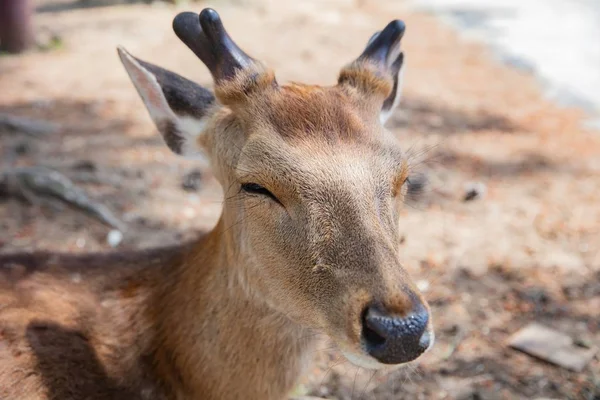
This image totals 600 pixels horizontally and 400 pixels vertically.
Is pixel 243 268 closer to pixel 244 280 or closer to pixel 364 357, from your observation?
pixel 244 280

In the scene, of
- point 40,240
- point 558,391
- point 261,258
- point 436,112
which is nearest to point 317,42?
point 436,112

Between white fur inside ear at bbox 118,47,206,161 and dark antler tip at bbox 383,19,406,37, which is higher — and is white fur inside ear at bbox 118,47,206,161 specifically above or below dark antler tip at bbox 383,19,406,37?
below

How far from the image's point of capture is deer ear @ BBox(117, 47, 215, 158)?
370cm

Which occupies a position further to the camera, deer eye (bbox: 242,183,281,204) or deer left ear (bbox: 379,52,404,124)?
deer left ear (bbox: 379,52,404,124)

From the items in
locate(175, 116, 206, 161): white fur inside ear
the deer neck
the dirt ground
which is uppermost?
locate(175, 116, 206, 161): white fur inside ear

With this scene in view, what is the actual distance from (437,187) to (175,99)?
12.9ft

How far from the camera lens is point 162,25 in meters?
12.3

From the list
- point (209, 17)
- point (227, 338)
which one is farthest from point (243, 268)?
point (209, 17)

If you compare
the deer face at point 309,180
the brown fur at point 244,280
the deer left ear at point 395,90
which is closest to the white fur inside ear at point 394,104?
the deer left ear at point 395,90

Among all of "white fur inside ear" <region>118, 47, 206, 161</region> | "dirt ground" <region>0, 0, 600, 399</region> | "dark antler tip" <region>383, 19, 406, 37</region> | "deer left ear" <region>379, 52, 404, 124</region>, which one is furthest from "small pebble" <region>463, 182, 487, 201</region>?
"white fur inside ear" <region>118, 47, 206, 161</region>

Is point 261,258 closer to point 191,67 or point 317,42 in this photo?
point 191,67

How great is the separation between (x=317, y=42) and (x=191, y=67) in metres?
2.66

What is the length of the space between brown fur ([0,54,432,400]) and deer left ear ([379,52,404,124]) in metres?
0.33

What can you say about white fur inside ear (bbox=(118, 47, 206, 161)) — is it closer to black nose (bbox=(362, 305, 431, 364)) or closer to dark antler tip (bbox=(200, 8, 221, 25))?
dark antler tip (bbox=(200, 8, 221, 25))
